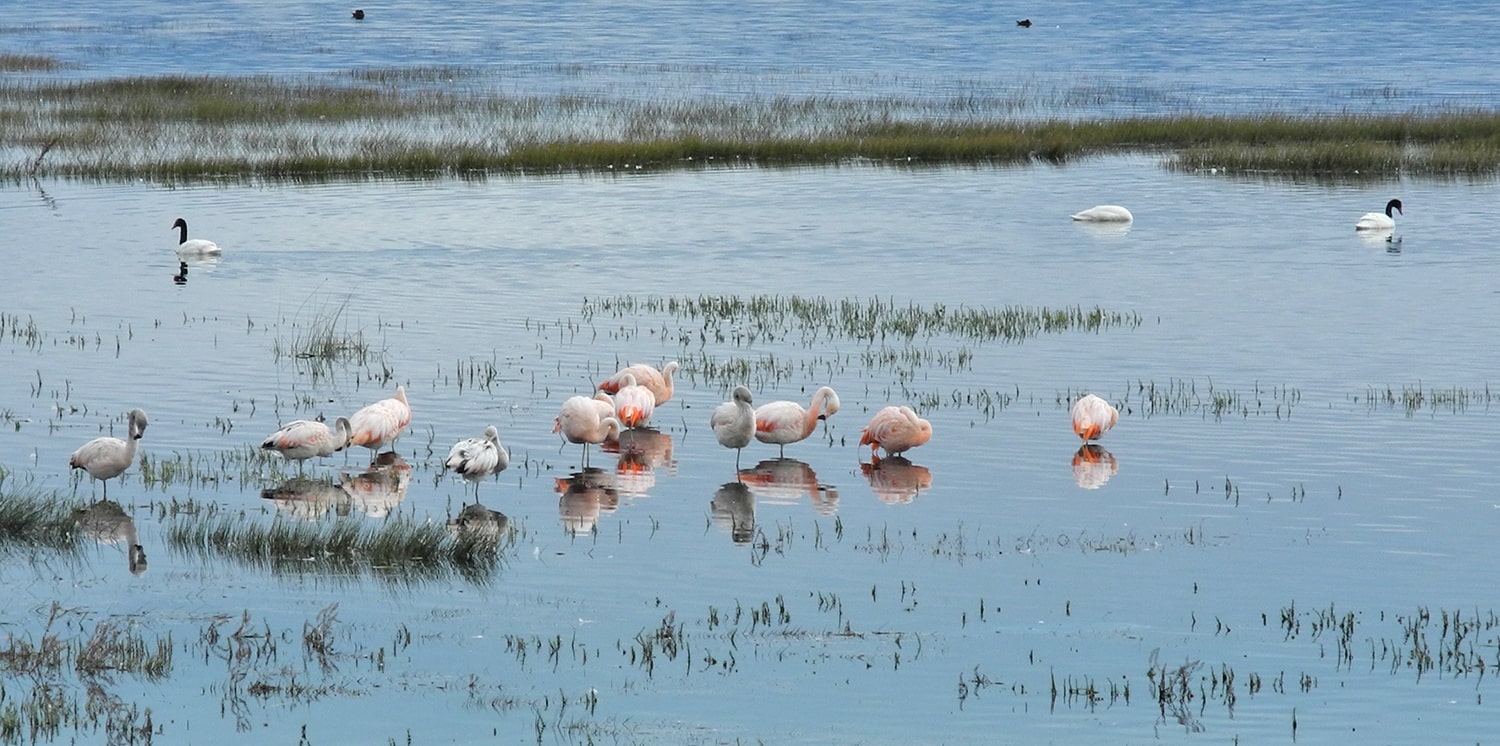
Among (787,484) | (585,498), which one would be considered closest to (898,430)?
(787,484)

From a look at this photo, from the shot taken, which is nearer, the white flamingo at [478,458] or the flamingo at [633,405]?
the white flamingo at [478,458]

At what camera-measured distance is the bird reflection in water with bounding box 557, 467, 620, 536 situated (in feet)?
42.3

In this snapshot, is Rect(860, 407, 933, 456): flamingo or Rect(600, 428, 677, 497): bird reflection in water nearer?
Rect(600, 428, 677, 497): bird reflection in water

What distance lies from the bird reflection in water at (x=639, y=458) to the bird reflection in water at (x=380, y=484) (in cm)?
163

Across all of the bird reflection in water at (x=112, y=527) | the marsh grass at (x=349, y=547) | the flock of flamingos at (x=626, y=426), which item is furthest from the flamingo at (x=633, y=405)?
the bird reflection in water at (x=112, y=527)

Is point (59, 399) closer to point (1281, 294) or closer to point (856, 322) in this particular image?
point (856, 322)

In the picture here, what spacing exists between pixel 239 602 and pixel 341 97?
164 feet

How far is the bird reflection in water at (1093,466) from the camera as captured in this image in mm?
14227

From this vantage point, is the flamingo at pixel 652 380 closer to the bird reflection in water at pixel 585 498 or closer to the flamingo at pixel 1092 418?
the bird reflection in water at pixel 585 498

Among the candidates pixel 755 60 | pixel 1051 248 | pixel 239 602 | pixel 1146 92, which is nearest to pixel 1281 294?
pixel 1051 248

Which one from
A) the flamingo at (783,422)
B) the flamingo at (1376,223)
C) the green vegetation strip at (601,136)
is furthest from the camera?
the green vegetation strip at (601,136)

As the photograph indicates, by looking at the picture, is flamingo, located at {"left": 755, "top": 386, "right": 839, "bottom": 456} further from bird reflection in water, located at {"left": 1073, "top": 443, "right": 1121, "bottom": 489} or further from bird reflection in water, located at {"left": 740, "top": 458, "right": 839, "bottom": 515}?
bird reflection in water, located at {"left": 1073, "top": 443, "right": 1121, "bottom": 489}

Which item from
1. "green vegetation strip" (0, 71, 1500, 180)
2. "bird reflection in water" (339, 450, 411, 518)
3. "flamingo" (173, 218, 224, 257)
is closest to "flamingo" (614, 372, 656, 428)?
"bird reflection in water" (339, 450, 411, 518)

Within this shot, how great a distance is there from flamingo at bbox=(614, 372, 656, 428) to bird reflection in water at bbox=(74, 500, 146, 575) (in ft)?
14.5
